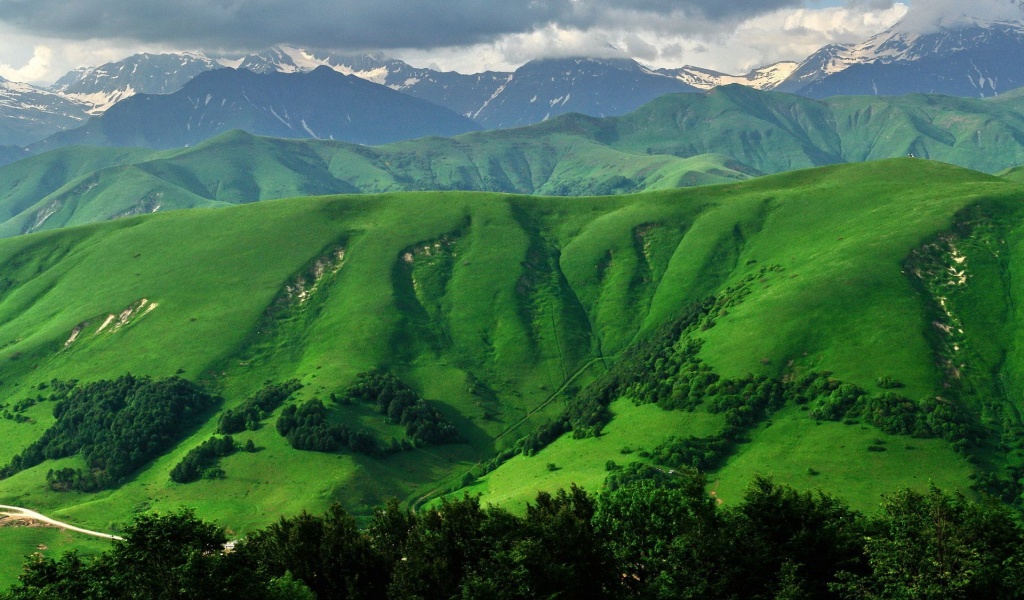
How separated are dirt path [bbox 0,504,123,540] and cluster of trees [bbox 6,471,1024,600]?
105 m

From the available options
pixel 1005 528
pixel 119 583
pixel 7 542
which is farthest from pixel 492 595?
pixel 7 542

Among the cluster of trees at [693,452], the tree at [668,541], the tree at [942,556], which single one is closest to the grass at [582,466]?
the cluster of trees at [693,452]

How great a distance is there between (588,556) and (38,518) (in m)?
161

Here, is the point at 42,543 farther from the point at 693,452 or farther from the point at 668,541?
the point at 693,452

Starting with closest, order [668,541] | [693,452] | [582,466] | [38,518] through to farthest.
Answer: [668,541], [693,452], [38,518], [582,466]

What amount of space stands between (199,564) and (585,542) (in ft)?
128

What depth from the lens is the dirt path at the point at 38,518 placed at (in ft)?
571

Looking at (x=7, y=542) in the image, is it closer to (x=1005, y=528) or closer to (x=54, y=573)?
(x=54, y=573)

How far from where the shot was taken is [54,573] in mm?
68938

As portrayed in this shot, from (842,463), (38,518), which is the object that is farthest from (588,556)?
(38,518)

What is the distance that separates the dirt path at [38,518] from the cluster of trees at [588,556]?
105249 mm

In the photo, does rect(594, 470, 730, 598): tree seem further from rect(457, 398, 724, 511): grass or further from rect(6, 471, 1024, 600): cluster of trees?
rect(457, 398, 724, 511): grass

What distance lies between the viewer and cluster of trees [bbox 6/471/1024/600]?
68938 millimetres

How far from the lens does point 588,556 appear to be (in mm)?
82000
